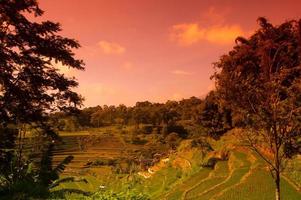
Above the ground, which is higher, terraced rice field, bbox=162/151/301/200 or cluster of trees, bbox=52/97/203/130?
cluster of trees, bbox=52/97/203/130

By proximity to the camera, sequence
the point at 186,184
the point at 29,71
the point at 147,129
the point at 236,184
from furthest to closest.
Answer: the point at 147,129
the point at 186,184
the point at 236,184
the point at 29,71

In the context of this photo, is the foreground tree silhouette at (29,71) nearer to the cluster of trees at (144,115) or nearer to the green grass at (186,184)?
the green grass at (186,184)

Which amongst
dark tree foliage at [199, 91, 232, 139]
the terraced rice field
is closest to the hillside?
the terraced rice field

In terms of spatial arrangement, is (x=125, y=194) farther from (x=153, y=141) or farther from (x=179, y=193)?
(x=153, y=141)

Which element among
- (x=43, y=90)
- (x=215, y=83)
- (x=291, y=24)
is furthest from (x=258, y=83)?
(x=291, y=24)

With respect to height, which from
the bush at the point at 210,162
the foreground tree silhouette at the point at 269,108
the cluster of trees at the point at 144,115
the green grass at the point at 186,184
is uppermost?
the cluster of trees at the point at 144,115

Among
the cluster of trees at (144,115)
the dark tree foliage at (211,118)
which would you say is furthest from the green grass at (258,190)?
the cluster of trees at (144,115)

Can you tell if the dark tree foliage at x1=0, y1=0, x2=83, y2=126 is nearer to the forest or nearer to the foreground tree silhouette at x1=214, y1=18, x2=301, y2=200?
the forest

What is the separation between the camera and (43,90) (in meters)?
16.7

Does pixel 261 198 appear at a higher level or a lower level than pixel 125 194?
lower

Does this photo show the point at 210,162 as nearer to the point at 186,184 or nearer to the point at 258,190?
the point at 186,184

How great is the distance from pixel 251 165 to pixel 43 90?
1521 centimetres

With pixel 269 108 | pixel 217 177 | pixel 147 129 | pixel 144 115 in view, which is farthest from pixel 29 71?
pixel 144 115

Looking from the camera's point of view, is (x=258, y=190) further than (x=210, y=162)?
No
